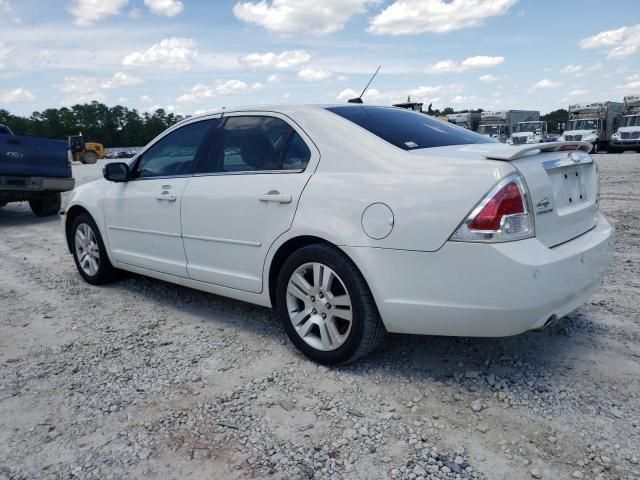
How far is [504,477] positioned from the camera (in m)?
2.15

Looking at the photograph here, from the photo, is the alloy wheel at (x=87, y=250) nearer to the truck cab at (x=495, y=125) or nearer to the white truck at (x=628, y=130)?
the white truck at (x=628, y=130)

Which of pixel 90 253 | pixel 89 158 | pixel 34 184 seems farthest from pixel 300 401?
pixel 89 158

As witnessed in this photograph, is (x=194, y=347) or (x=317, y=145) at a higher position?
(x=317, y=145)

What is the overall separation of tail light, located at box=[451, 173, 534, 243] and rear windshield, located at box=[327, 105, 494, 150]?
2.23ft

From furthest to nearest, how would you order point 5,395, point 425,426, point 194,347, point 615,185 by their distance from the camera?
point 615,185 → point 194,347 → point 5,395 → point 425,426

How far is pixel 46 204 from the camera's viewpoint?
34.8 ft

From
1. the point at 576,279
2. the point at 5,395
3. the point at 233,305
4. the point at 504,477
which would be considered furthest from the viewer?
the point at 233,305

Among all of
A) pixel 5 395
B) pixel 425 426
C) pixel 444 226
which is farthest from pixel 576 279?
pixel 5 395

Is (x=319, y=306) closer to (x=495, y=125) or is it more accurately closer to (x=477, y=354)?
(x=477, y=354)

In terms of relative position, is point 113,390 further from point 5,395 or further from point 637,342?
point 637,342

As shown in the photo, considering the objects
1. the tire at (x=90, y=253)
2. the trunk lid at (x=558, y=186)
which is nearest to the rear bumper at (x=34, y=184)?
the tire at (x=90, y=253)

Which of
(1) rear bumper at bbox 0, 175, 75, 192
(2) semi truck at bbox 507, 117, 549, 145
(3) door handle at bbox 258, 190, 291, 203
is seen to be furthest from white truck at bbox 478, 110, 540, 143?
(3) door handle at bbox 258, 190, 291, 203

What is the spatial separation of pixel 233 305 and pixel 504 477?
2.77 meters

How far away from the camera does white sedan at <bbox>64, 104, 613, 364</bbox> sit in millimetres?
2576
